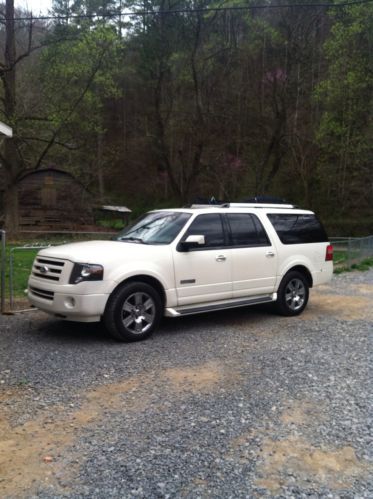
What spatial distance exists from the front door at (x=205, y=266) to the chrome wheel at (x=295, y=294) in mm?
1397

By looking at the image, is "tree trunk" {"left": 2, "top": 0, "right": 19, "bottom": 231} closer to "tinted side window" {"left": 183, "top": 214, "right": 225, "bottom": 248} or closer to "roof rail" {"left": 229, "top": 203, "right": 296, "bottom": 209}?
"roof rail" {"left": 229, "top": 203, "right": 296, "bottom": 209}

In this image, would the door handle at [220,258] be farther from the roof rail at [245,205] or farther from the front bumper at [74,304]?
the front bumper at [74,304]

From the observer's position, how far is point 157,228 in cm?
719

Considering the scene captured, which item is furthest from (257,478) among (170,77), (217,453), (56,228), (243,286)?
(170,77)

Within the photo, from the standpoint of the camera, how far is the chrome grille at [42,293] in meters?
6.22

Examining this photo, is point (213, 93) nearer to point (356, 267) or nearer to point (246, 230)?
point (356, 267)

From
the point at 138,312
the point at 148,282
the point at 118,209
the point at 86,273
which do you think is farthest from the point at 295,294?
the point at 118,209

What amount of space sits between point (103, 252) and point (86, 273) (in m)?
0.42

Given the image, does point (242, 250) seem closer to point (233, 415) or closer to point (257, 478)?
point (233, 415)

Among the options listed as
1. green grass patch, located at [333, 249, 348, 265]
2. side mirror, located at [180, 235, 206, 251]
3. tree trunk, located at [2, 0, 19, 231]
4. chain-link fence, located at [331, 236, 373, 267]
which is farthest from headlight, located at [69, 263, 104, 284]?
tree trunk, located at [2, 0, 19, 231]

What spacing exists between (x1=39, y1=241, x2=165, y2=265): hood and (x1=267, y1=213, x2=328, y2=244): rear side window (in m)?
2.45

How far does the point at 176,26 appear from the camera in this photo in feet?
93.0

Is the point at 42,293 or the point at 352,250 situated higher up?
the point at 42,293

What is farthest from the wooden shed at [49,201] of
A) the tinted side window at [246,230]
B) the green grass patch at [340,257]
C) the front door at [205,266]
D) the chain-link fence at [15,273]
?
the front door at [205,266]
